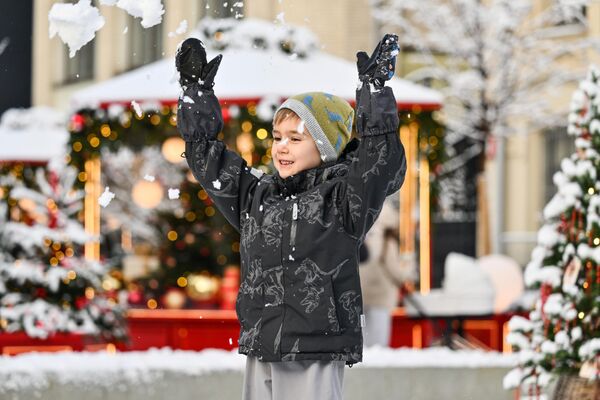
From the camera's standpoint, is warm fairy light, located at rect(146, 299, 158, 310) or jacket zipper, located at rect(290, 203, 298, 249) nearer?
jacket zipper, located at rect(290, 203, 298, 249)

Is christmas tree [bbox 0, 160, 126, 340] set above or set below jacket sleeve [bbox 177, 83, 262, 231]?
below

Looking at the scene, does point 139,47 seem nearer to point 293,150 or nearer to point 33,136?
point 33,136

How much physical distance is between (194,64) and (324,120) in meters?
0.45

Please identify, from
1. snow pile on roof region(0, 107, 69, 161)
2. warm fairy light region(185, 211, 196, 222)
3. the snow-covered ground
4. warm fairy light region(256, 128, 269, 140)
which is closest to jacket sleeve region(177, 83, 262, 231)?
the snow-covered ground

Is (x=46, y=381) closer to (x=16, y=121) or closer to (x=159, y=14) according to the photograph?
(x=159, y=14)

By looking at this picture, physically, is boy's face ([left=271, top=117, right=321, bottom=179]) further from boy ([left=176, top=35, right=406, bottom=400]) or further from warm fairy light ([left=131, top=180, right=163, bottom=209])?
warm fairy light ([left=131, top=180, right=163, bottom=209])

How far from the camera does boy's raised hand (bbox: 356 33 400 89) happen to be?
414 centimetres

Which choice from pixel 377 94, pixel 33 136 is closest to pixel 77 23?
pixel 377 94

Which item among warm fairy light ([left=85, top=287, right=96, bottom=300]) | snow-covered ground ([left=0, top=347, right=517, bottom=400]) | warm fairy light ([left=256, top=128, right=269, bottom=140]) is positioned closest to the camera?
snow-covered ground ([left=0, top=347, right=517, bottom=400])

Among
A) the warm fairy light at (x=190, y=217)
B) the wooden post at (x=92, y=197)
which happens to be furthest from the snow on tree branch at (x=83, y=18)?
the warm fairy light at (x=190, y=217)

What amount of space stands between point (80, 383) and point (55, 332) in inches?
119

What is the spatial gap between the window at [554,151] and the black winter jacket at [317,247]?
2084 cm

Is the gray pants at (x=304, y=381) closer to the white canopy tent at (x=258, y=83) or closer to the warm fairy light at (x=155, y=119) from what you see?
the white canopy tent at (x=258, y=83)

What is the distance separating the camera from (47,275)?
1039 cm
